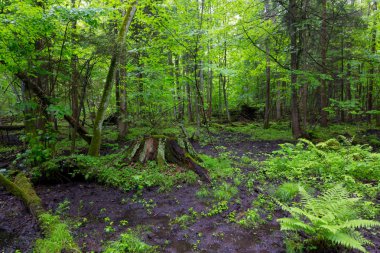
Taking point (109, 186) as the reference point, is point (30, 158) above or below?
above

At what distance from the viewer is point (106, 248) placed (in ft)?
10.9

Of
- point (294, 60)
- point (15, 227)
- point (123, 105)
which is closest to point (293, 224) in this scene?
point (15, 227)

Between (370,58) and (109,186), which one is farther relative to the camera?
(370,58)

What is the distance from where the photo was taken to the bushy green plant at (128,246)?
3250 mm

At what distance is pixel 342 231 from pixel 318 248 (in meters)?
0.38

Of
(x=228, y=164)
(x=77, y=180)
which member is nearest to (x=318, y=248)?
(x=228, y=164)

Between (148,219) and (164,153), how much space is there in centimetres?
276

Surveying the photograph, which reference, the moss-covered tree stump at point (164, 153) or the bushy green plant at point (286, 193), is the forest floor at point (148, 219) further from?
the moss-covered tree stump at point (164, 153)

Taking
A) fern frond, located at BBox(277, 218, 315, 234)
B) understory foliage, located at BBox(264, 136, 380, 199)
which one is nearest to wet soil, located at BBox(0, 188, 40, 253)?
fern frond, located at BBox(277, 218, 315, 234)

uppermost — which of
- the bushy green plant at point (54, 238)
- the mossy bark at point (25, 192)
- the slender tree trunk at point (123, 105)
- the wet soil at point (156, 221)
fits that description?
the slender tree trunk at point (123, 105)

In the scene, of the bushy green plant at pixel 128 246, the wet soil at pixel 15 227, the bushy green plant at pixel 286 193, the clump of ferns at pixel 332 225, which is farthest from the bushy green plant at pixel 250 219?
the wet soil at pixel 15 227

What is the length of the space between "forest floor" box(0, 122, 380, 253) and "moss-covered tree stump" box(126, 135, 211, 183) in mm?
916

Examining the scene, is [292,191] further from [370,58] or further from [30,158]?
[370,58]

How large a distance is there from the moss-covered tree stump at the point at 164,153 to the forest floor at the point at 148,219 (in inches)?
36.1
